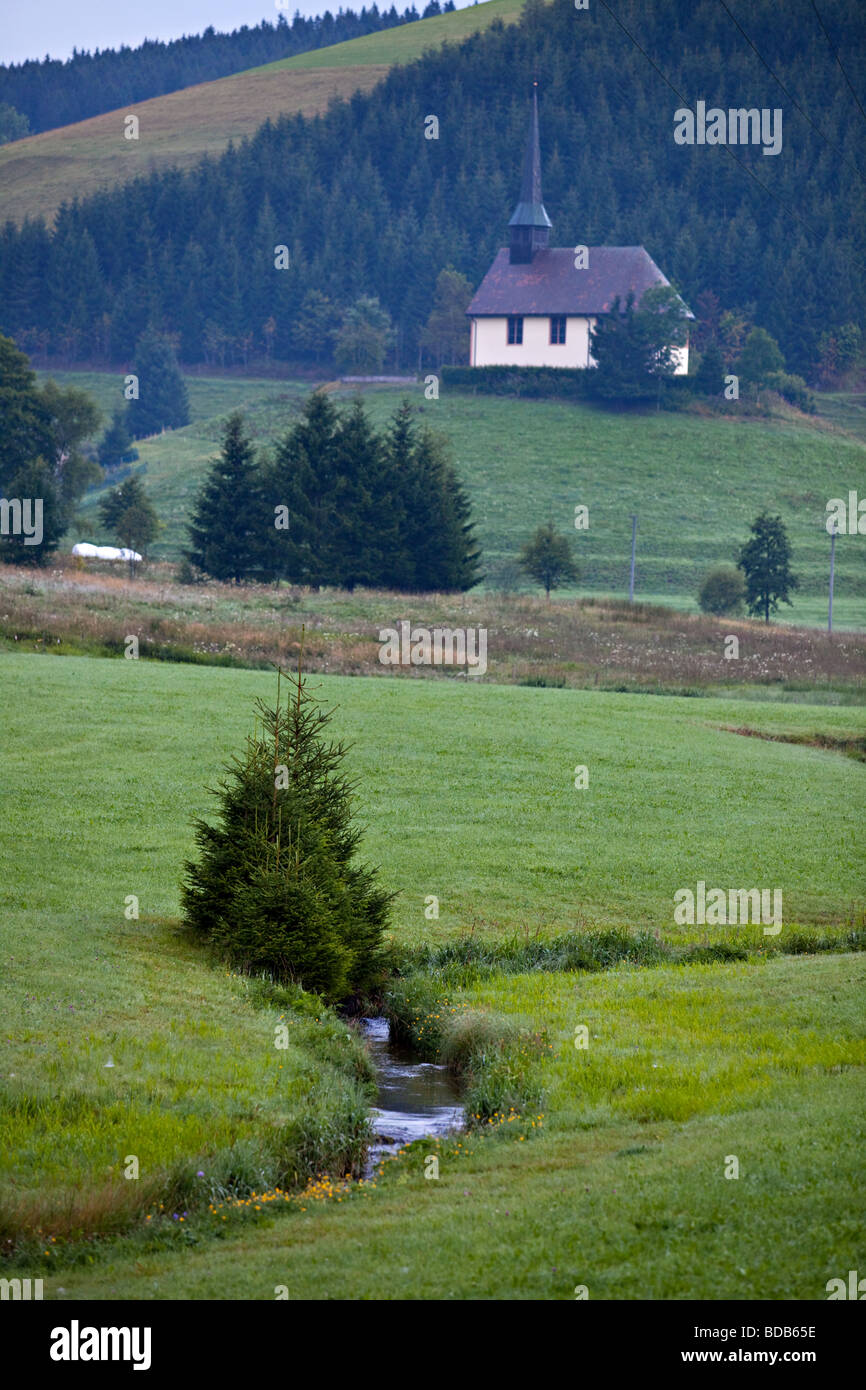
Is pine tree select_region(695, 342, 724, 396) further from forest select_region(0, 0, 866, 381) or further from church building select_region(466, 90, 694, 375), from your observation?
forest select_region(0, 0, 866, 381)

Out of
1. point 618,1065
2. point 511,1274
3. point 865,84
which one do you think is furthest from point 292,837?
point 865,84

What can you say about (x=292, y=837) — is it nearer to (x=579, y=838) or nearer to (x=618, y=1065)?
(x=618, y=1065)

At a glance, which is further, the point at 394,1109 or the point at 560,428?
the point at 560,428

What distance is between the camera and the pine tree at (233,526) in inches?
2534

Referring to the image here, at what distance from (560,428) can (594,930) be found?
3771 inches

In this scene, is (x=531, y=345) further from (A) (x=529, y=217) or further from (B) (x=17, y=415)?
(B) (x=17, y=415)

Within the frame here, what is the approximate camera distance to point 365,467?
67.9 m

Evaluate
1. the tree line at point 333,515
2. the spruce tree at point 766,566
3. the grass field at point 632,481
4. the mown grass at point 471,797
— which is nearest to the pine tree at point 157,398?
the grass field at point 632,481

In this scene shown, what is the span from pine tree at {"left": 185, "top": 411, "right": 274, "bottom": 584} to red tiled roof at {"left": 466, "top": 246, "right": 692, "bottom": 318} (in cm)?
6864

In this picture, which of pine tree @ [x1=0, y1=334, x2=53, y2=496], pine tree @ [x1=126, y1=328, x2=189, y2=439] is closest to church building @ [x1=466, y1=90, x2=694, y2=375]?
pine tree @ [x1=126, y1=328, x2=189, y2=439]

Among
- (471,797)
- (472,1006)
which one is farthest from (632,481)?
(472,1006)

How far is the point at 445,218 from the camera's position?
175 meters
